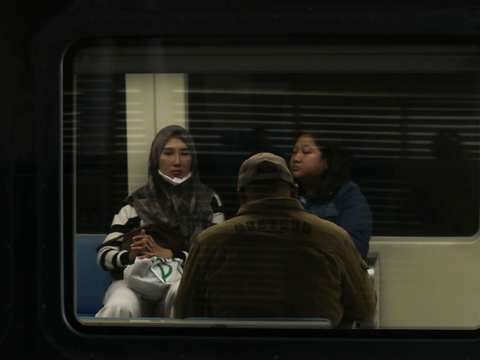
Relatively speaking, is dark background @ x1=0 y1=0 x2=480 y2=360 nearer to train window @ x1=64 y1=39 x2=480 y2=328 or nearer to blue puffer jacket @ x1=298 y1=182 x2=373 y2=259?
train window @ x1=64 y1=39 x2=480 y2=328

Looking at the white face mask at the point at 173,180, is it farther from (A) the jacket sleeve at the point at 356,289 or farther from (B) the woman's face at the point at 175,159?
(A) the jacket sleeve at the point at 356,289

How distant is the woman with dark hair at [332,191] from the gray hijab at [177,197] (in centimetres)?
28

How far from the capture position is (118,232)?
1961 millimetres

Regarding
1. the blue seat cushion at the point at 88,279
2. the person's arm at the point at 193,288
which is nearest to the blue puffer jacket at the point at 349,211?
the person's arm at the point at 193,288

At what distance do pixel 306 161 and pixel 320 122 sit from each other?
121mm

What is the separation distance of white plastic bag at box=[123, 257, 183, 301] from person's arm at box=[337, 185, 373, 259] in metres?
0.51

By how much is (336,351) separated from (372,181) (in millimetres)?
505

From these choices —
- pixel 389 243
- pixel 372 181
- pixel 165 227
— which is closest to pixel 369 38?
pixel 372 181

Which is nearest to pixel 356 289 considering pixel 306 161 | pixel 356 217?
pixel 356 217

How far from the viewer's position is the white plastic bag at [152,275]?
195 cm

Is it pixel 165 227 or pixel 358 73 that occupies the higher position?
pixel 358 73

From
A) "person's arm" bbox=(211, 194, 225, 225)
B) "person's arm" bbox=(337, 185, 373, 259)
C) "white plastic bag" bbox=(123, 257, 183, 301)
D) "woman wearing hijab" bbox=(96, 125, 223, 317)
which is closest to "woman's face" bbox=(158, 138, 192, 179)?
"woman wearing hijab" bbox=(96, 125, 223, 317)

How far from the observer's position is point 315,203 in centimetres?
193

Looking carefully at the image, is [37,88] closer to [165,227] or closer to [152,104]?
[152,104]
